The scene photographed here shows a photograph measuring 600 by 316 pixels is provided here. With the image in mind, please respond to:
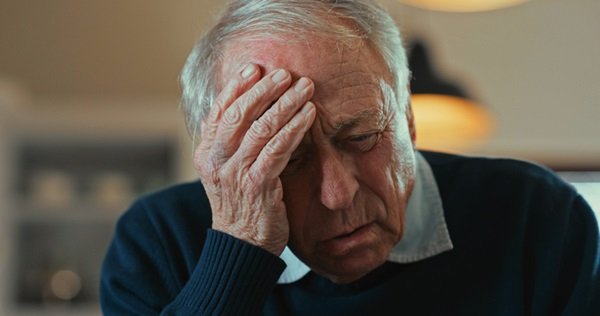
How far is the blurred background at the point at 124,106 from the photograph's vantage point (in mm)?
4375

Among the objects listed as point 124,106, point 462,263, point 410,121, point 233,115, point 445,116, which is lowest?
point 124,106

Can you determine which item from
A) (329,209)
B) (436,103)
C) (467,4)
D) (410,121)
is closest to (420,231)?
(410,121)

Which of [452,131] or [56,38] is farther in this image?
[56,38]

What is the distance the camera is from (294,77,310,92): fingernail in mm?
1204

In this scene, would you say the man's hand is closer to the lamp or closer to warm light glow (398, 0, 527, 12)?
warm light glow (398, 0, 527, 12)

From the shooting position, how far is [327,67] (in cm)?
125

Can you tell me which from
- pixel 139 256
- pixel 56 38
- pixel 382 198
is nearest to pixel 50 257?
pixel 56 38

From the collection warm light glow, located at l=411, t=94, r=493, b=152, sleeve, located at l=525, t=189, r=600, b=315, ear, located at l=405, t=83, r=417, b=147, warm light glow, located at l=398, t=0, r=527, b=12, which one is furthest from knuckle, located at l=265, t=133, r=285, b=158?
warm light glow, located at l=411, t=94, r=493, b=152

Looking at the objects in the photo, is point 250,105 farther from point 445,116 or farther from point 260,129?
point 445,116

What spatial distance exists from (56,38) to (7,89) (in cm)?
71

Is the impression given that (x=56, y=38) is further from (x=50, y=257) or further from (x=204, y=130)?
(x=204, y=130)

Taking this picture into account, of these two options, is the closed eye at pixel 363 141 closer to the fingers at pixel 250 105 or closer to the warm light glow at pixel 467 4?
the fingers at pixel 250 105

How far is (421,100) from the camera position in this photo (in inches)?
134

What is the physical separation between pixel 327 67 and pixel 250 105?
4.6 inches
